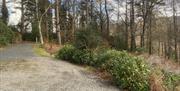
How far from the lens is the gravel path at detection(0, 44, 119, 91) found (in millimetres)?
12410

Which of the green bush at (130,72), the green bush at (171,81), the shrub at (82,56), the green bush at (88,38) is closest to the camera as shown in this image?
the green bush at (130,72)

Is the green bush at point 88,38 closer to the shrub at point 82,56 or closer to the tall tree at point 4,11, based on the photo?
the shrub at point 82,56

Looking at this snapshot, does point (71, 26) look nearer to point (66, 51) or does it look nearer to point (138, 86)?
point (66, 51)

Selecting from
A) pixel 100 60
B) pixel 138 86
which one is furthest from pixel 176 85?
pixel 100 60

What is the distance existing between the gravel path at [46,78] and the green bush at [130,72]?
18.7 inches

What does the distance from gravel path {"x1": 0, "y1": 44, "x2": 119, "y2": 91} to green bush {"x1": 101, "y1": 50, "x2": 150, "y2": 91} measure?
0.47 meters

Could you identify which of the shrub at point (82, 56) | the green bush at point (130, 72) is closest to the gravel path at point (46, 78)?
the green bush at point (130, 72)

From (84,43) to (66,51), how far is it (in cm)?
209

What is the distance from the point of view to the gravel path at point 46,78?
1241cm

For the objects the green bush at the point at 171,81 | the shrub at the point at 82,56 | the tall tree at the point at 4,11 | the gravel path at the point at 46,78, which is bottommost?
the green bush at the point at 171,81

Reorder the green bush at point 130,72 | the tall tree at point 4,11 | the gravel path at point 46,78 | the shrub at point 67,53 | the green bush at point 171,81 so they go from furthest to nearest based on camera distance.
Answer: the tall tree at point 4,11, the shrub at point 67,53, the green bush at point 171,81, the green bush at point 130,72, the gravel path at point 46,78

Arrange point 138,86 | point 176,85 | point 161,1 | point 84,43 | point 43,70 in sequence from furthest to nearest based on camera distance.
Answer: point 161,1
point 84,43
point 43,70
point 176,85
point 138,86

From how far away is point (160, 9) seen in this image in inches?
1860

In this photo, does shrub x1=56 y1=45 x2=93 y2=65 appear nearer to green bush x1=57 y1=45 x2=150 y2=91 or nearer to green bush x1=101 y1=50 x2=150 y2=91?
green bush x1=57 y1=45 x2=150 y2=91
